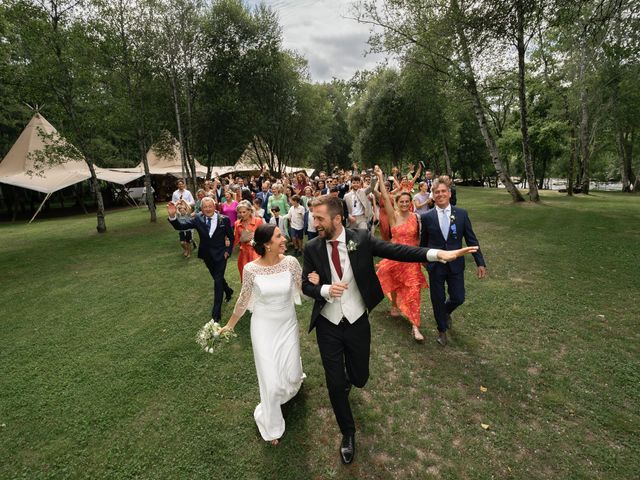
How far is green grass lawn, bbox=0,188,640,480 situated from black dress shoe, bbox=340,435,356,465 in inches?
3.4

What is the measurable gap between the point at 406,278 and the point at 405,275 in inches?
2.1

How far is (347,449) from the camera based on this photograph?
3.21m

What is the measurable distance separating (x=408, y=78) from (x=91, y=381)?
72.2 feet

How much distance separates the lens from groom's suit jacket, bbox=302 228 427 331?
312 cm

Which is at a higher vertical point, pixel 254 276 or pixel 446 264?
pixel 254 276

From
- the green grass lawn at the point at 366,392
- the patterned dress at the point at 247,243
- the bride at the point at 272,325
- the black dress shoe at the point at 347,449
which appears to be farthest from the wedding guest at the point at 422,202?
the black dress shoe at the point at 347,449

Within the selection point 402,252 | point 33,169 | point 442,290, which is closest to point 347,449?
point 402,252

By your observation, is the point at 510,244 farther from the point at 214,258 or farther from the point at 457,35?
the point at 457,35

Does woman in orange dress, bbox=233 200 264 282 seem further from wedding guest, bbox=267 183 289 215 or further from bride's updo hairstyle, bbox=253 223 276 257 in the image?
wedding guest, bbox=267 183 289 215

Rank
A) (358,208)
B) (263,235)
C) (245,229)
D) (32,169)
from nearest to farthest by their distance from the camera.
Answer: (263,235) < (245,229) < (358,208) < (32,169)

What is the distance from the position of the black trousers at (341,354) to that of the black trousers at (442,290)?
2107mm

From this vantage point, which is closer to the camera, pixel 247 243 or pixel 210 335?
pixel 210 335

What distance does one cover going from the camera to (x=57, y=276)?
10.3m

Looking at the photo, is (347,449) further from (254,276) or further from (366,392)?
(254,276)
